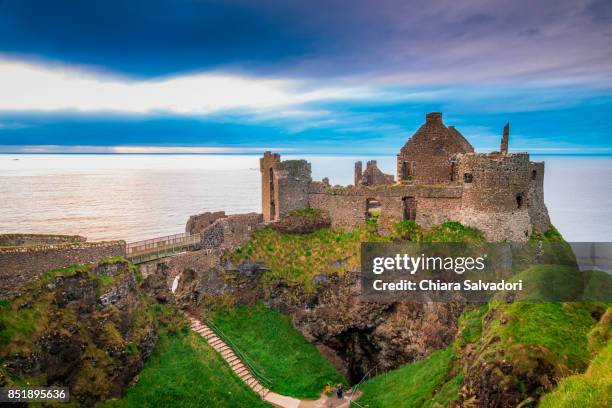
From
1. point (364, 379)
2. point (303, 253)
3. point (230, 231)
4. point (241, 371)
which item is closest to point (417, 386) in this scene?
point (364, 379)

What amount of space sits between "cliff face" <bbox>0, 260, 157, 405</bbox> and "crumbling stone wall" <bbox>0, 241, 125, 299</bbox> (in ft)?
1.31

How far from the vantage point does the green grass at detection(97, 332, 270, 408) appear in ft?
→ 77.1

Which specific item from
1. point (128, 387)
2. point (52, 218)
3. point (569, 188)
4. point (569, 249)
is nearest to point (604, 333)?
point (569, 249)

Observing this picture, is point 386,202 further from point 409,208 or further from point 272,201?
point 272,201

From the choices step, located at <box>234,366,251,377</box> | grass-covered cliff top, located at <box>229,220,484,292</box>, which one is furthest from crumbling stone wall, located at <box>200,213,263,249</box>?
step, located at <box>234,366,251,377</box>

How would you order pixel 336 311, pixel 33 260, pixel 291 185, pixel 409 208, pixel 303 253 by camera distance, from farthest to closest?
pixel 291 185
pixel 303 253
pixel 409 208
pixel 336 311
pixel 33 260

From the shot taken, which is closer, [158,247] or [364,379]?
[158,247]

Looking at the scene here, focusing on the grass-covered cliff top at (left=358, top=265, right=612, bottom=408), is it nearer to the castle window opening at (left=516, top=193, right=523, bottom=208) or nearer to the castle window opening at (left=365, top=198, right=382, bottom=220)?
the castle window opening at (left=516, top=193, right=523, bottom=208)

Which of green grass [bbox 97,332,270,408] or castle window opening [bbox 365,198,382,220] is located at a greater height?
castle window opening [bbox 365,198,382,220]

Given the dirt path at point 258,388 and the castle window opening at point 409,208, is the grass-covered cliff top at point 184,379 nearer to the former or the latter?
the dirt path at point 258,388

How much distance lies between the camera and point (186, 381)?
82.1ft

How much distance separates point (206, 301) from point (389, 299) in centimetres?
1333

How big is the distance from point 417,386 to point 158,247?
1917 cm
